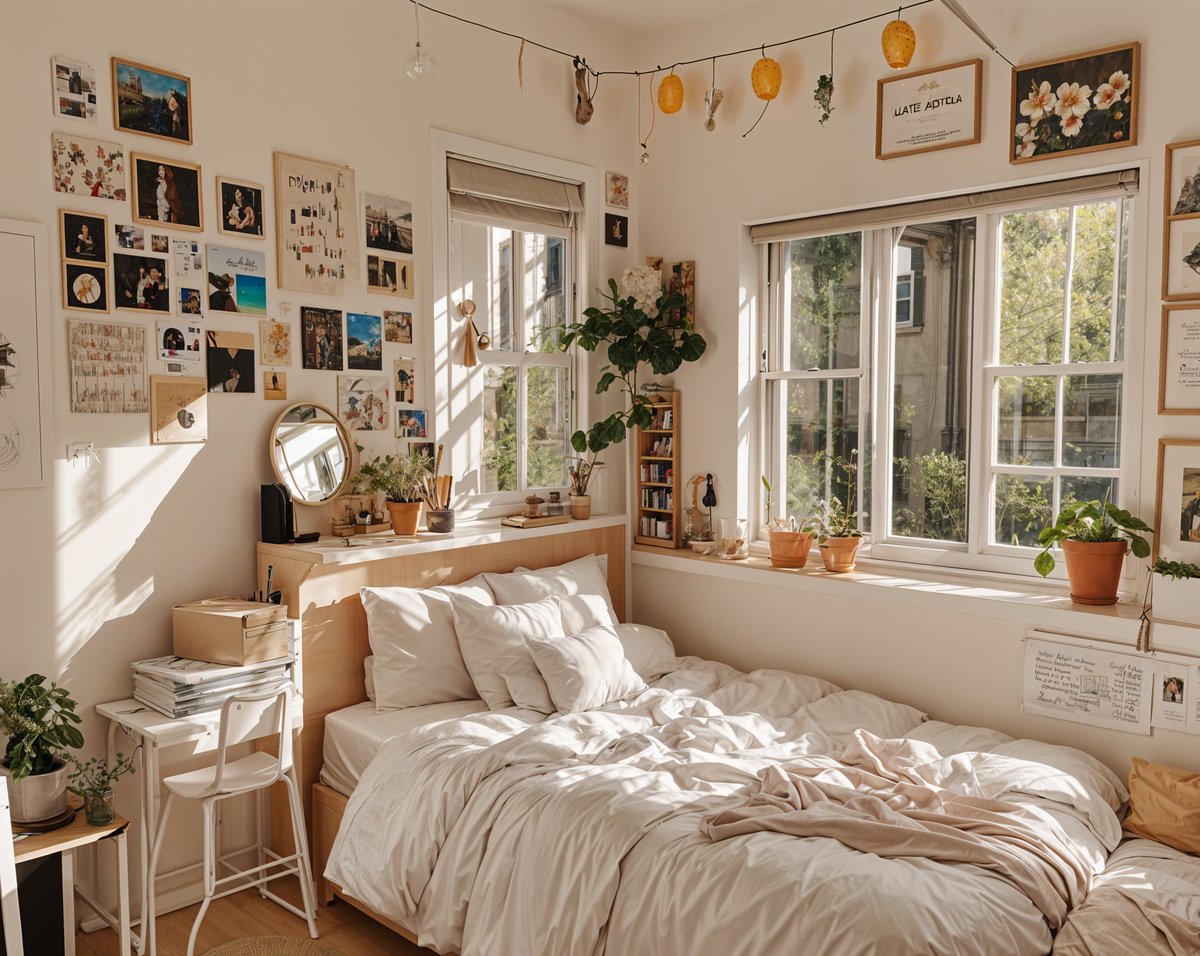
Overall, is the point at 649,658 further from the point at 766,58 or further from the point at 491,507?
the point at 766,58

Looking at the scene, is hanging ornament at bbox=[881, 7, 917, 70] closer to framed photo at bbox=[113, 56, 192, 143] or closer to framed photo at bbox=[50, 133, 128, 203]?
framed photo at bbox=[113, 56, 192, 143]

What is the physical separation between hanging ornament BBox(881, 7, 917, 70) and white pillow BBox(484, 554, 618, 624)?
230 cm

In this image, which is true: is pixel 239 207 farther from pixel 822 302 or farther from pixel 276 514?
pixel 822 302

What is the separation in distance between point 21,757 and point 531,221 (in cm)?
282

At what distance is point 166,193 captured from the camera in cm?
313

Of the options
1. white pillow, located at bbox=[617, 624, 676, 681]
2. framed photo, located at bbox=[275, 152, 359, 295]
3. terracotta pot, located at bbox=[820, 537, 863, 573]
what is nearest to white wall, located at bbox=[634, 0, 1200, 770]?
terracotta pot, located at bbox=[820, 537, 863, 573]

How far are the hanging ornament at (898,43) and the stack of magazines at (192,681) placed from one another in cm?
299

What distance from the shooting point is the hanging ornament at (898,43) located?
11.4ft

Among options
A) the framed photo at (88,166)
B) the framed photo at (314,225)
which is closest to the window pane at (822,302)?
the framed photo at (314,225)

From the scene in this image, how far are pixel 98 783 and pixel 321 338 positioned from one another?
1.65 m

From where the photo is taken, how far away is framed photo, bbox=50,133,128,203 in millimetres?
2906

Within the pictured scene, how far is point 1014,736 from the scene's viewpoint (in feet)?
11.2

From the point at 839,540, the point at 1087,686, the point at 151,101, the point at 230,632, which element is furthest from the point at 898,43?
the point at 230,632

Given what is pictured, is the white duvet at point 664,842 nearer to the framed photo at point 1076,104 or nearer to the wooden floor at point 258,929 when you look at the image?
the wooden floor at point 258,929
